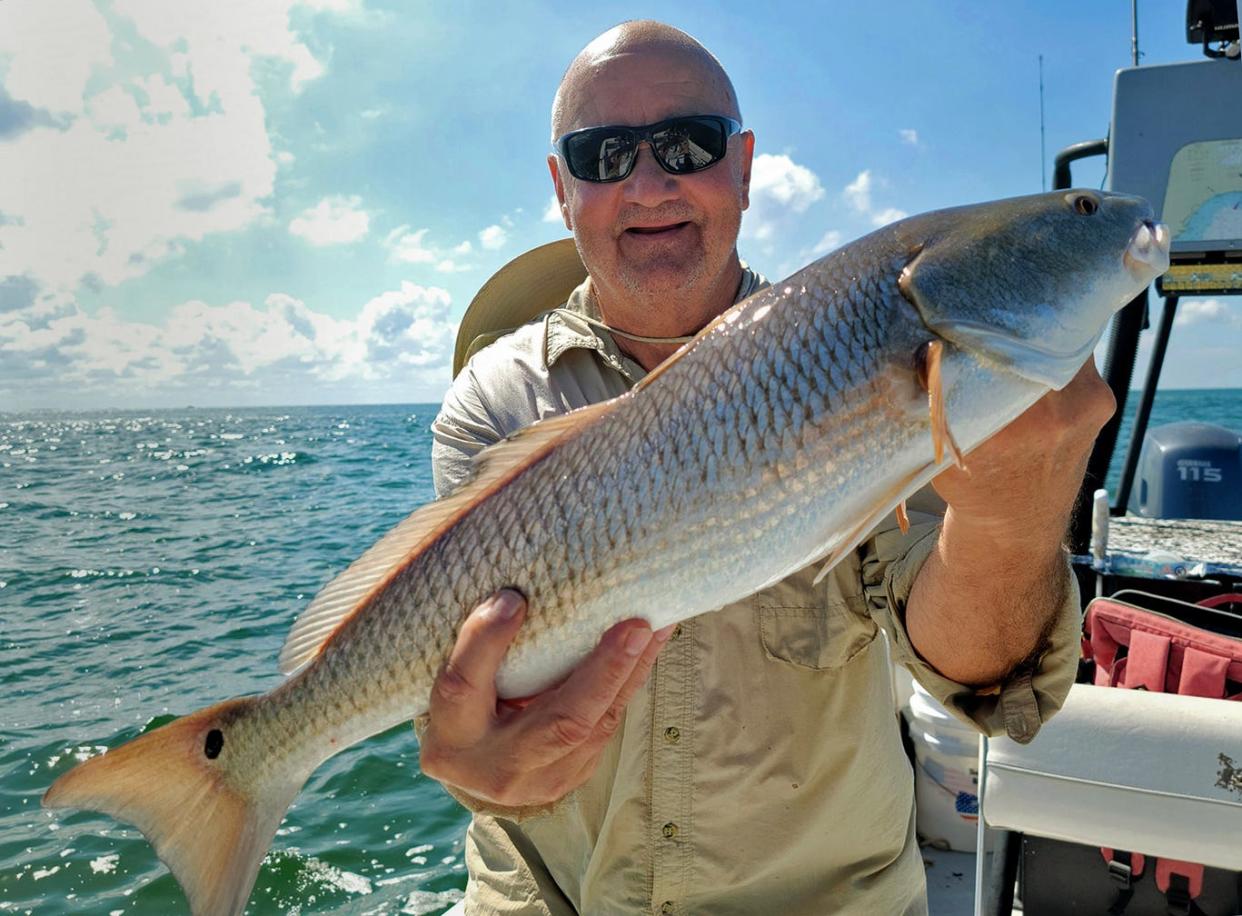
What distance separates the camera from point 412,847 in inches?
269

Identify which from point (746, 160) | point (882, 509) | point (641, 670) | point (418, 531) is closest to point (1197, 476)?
point (746, 160)

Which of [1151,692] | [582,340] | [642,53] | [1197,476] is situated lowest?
[1197,476]

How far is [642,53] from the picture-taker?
279 centimetres

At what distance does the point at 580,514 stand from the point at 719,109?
162 cm

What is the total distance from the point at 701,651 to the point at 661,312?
1102mm

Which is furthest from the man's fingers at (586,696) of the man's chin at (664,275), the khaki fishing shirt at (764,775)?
the man's chin at (664,275)

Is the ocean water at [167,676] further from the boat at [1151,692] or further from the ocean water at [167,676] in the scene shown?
the boat at [1151,692]

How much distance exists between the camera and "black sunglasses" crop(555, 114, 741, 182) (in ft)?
9.06

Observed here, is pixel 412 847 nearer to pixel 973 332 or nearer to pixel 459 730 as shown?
pixel 459 730

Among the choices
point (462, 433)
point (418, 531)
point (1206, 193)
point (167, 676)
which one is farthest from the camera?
point (167, 676)

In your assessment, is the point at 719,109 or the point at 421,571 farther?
the point at 719,109

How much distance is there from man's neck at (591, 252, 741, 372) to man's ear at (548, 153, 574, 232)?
320 millimetres

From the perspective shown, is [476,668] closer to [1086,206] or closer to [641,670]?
[641,670]

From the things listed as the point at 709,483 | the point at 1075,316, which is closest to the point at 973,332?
the point at 1075,316
